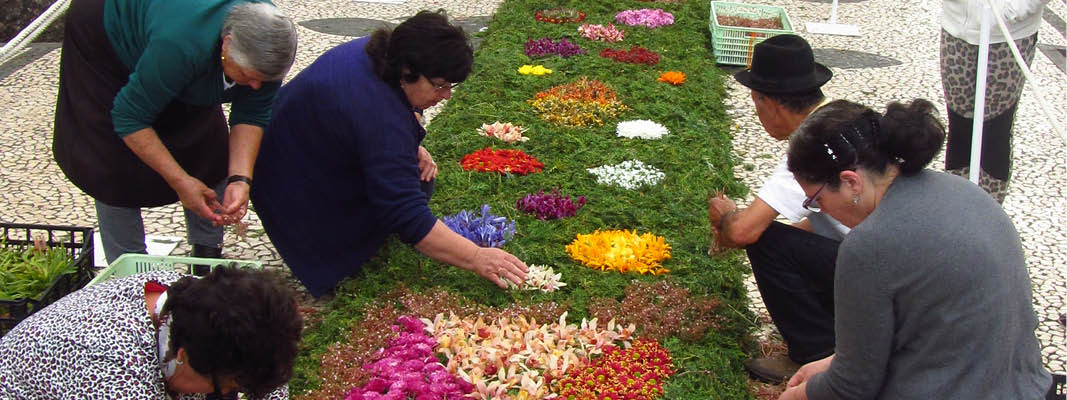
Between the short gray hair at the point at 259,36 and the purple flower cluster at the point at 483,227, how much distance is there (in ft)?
4.36

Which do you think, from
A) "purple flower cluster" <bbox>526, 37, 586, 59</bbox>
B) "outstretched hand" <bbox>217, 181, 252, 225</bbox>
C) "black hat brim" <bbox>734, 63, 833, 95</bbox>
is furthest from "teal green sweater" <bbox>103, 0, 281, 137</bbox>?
"purple flower cluster" <bbox>526, 37, 586, 59</bbox>

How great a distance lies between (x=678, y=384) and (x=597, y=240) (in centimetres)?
125

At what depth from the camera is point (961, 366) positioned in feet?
7.72

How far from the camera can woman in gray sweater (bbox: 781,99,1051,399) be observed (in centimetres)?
228

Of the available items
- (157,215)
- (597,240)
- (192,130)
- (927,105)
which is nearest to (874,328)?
(927,105)

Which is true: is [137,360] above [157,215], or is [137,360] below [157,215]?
above

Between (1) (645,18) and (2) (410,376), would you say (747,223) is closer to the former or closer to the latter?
(2) (410,376)

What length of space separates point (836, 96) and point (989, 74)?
8.84ft

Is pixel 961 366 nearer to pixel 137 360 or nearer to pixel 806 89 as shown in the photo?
pixel 806 89

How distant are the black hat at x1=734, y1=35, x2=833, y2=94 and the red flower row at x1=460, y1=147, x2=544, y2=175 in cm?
211

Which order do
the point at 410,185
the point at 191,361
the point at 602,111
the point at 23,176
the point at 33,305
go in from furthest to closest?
1. the point at 602,111
2. the point at 23,176
3. the point at 410,185
4. the point at 33,305
5. the point at 191,361

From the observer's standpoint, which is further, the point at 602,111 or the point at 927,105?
the point at 602,111

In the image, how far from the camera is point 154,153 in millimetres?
3609

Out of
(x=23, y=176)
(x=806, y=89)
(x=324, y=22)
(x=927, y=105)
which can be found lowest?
(x=324, y=22)
